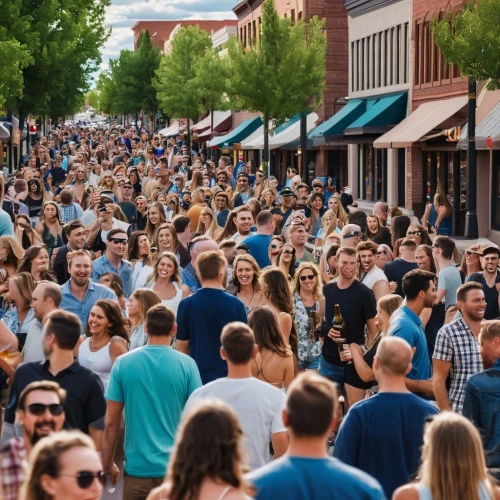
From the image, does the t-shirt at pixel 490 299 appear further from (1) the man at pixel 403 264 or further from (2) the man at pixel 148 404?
(2) the man at pixel 148 404

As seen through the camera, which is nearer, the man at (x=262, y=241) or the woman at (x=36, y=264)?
the woman at (x=36, y=264)

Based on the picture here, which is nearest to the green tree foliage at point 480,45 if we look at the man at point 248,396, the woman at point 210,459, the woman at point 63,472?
the man at point 248,396

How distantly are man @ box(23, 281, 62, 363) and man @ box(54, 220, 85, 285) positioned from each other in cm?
440

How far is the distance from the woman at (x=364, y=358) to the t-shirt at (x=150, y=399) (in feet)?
8.42

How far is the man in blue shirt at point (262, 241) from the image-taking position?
15203mm

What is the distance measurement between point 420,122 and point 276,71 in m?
6.78

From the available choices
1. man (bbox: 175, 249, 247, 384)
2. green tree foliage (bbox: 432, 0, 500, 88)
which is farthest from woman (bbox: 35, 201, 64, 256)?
green tree foliage (bbox: 432, 0, 500, 88)

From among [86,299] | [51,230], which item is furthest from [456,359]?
[51,230]

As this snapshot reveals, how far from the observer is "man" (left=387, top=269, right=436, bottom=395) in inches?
364

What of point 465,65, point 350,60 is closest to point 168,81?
point 350,60

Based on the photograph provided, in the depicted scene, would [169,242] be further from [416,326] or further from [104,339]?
[416,326]

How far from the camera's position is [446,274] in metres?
13.3

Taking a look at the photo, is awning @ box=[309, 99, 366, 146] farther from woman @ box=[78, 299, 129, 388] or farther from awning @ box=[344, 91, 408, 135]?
woman @ box=[78, 299, 129, 388]

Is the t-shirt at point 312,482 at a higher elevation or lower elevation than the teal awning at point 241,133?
lower
